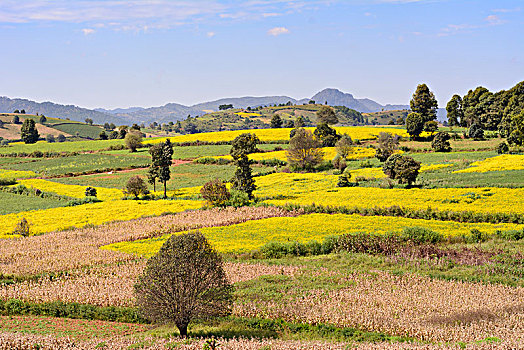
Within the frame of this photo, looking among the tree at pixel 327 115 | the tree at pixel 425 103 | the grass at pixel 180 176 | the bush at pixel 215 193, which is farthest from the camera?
the tree at pixel 327 115

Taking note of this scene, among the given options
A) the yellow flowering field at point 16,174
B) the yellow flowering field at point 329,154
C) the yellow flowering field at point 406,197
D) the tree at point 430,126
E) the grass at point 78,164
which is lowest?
the yellow flowering field at point 406,197

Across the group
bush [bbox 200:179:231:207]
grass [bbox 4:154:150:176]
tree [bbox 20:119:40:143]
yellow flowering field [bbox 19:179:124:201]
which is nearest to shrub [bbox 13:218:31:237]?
bush [bbox 200:179:231:207]

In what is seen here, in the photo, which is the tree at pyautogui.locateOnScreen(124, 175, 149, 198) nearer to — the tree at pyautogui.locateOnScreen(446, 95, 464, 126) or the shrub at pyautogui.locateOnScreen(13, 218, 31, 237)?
the shrub at pyautogui.locateOnScreen(13, 218, 31, 237)

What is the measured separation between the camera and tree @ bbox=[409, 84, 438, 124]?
123312mm

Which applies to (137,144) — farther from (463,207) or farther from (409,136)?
(463,207)

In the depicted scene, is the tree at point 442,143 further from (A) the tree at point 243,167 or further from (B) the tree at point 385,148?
(A) the tree at point 243,167

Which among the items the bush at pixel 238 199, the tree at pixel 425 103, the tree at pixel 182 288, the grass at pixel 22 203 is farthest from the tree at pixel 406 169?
the tree at pixel 425 103

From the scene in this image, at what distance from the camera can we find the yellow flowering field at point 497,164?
209 feet

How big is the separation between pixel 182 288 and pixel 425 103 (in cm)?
11849

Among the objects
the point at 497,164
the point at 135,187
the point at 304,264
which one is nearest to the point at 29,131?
the point at 135,187

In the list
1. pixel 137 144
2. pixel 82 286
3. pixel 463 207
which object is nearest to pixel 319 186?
pixel 463 207

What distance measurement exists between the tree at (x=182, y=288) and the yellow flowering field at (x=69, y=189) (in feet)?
168

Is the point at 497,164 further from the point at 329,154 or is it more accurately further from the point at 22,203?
the point at 22,203

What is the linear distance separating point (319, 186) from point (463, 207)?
25536mm
